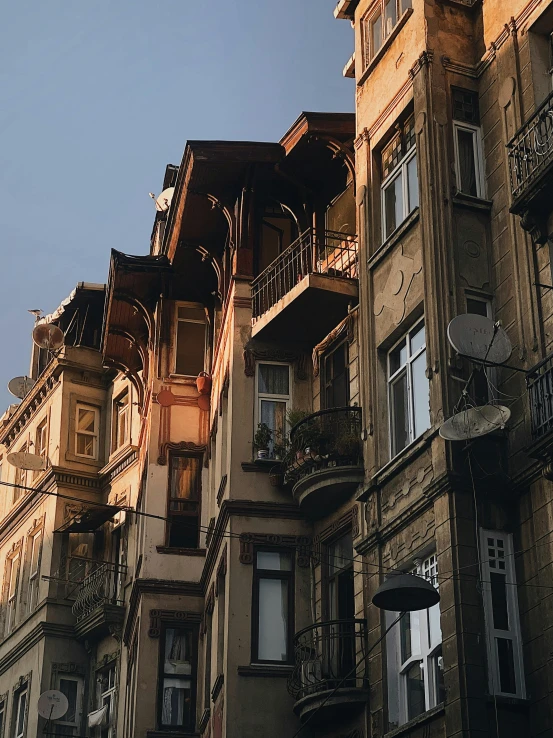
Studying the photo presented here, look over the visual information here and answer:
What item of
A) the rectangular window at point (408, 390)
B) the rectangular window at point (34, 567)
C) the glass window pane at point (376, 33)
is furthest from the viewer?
the rectangular window at point (34, 567)

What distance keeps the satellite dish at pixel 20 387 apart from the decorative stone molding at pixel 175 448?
13.9 metres

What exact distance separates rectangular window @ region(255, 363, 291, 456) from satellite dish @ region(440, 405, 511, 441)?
8128 mm

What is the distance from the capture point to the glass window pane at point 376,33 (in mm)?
25406

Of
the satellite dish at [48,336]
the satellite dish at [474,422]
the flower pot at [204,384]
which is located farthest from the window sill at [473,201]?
the satellite dish at [48,336]

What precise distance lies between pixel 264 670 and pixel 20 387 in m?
23.8

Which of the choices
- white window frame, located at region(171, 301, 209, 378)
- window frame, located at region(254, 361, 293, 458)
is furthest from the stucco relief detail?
white window frame, located at region(171, 301, 209, 378)

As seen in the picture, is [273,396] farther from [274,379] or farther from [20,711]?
[20,711]

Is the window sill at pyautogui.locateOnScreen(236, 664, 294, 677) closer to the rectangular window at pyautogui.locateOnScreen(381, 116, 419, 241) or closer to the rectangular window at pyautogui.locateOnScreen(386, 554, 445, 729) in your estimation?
the rectangular window at pyautogui.locateOnScreen(386, 554, 445, 729)

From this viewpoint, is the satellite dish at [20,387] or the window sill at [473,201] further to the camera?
the satellite dish at [20,387]

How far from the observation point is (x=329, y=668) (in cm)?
2250

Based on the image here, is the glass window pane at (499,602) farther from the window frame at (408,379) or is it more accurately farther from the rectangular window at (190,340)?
the rectangular window at (190,340)

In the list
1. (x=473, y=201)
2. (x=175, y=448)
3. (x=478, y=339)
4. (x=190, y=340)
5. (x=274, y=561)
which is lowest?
(x=274, y=561)

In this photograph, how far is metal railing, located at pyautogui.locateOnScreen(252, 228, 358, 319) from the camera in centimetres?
2631

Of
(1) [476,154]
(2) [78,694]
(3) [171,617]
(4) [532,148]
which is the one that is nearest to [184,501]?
(3) [171,617]
